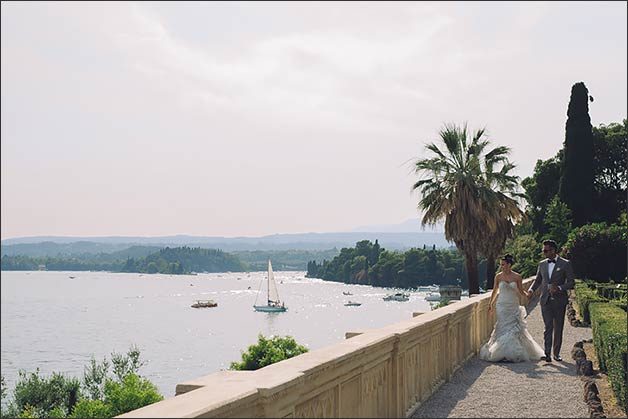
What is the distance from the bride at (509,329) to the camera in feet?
45.0

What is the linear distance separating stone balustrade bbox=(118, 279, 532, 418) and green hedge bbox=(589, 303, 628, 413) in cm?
222

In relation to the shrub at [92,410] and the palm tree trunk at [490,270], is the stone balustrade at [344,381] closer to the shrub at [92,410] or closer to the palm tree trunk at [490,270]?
the palm tree trunk at [490,270]

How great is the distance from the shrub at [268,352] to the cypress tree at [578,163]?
24.2 meters

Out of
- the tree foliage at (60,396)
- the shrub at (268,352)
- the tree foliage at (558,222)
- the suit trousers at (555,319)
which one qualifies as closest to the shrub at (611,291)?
the suit trousers at (555,319)

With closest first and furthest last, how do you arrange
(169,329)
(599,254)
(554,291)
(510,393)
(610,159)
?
(510,393) < (554,291) < (599,254) < (610,159) < (169,329)

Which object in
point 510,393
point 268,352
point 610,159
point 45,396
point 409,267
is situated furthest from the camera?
point 409,267

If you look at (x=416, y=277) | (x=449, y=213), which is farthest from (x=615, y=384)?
(x=416, y=277)

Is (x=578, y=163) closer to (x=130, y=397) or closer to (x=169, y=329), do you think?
(x=130, y=397)

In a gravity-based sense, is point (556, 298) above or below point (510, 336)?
above

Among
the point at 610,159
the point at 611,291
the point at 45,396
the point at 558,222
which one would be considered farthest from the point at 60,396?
the point at 610,159

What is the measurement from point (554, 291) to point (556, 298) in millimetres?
161

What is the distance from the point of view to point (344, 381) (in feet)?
20.8

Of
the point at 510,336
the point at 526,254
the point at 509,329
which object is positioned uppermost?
the point at 526,254

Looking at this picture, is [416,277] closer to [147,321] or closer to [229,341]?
[147,321]
